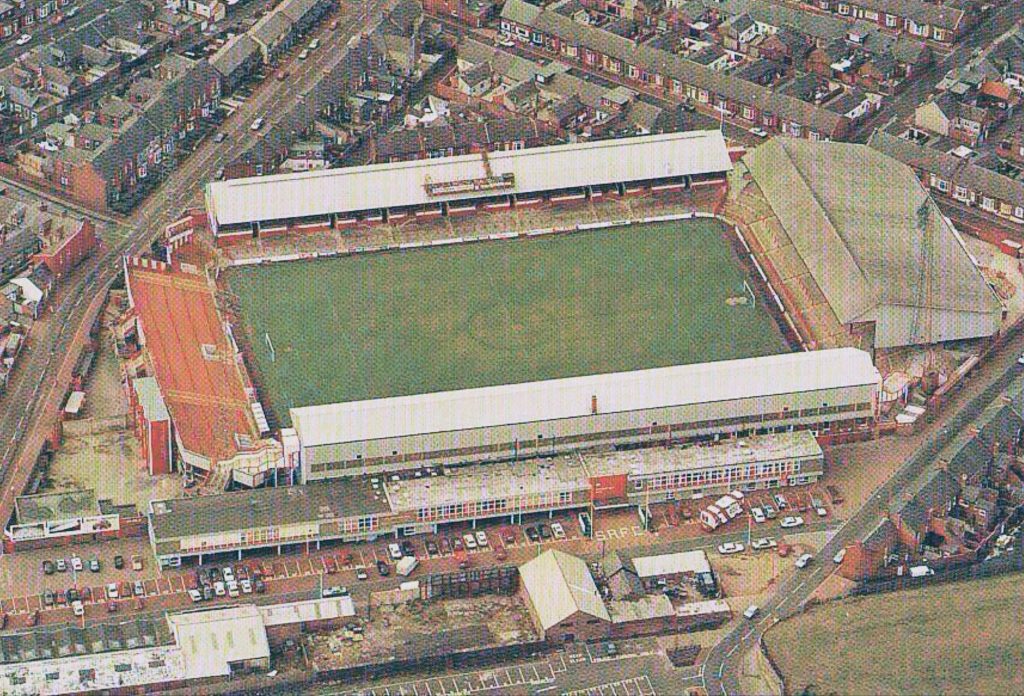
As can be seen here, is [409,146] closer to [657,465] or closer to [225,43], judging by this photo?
[225,43]

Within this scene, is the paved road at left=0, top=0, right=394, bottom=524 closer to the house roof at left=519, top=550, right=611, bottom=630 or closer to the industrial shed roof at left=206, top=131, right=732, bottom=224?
the industrial shed roof at left=206, top=131, right=732, bottom=224

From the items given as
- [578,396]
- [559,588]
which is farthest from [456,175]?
[559,588]

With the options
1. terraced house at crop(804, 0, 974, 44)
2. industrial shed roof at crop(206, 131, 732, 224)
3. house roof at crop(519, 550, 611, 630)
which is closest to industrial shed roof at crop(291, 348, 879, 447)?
house roof at crop(519, 550, 611, 630)

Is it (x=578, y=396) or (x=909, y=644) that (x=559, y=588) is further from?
(x=909, y=644)

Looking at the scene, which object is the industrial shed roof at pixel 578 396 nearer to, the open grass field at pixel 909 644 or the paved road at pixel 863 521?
the paved road at pixel 863 521

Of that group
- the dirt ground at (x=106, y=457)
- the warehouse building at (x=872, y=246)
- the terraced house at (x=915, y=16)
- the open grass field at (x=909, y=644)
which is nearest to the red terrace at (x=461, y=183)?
the warehouse building at (x=872, y=246)

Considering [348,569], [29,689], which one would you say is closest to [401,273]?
[348,569]
